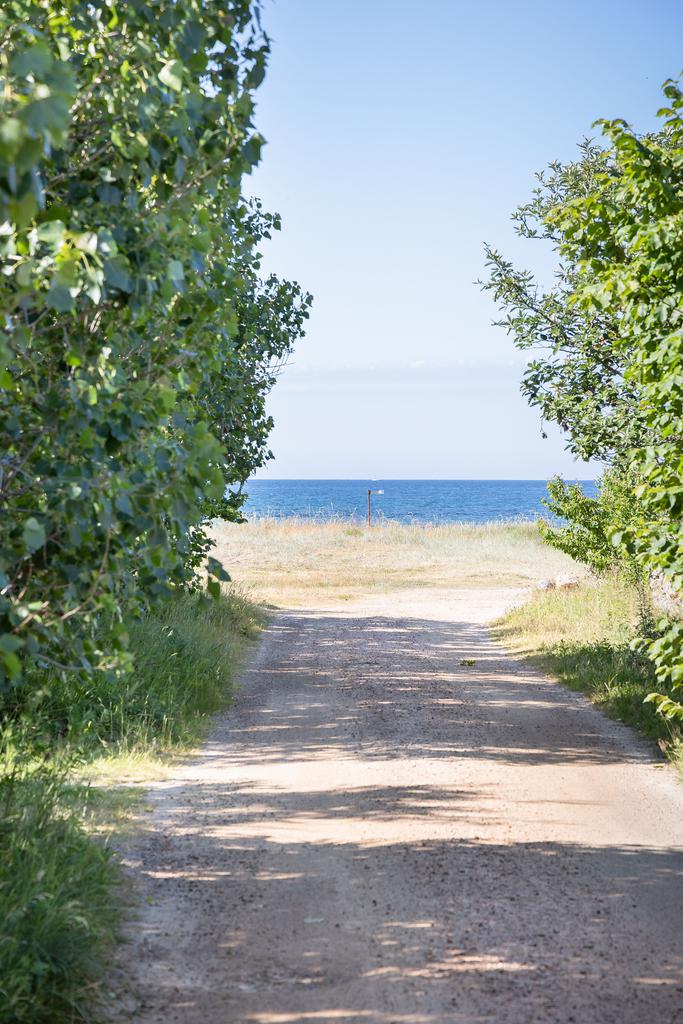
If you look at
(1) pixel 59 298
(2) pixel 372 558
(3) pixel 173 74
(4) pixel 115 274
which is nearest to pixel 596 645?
(3) pixel 173 74

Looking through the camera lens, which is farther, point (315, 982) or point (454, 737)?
point (454, 737)

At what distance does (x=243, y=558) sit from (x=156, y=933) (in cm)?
3382

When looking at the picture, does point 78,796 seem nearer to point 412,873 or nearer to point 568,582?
point 412,873

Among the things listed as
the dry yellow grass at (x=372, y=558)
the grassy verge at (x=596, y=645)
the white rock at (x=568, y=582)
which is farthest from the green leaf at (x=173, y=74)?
the dry yellow grass at (x=372, y=558)

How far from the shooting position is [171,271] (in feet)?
12.2

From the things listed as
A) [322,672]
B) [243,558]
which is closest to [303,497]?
[243,558]

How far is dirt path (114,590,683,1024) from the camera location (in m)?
4.72

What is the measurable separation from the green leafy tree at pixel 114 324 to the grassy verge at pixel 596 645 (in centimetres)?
647

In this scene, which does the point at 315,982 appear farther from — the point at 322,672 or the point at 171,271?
the point at 322,672

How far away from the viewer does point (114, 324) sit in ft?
14.9

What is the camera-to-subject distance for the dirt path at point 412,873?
4.72 meters

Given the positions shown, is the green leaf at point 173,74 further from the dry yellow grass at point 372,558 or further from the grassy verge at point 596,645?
the dry yellow grass at point 372,558

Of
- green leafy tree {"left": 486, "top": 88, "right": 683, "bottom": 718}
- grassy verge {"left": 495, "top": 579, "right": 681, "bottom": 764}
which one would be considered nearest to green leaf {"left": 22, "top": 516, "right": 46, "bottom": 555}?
→ green leafy tree {"left": 486, "top": 88, "right": 683, "bottom": 718}

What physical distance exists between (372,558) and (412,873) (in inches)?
1317
